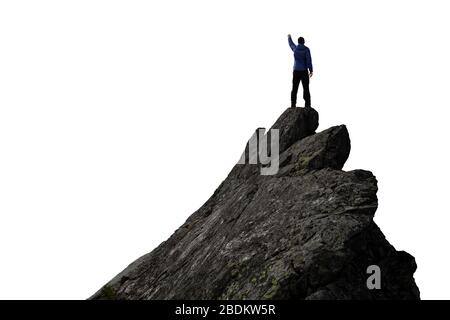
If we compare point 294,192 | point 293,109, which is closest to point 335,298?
point 294,192

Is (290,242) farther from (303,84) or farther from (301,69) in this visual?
(301,69)

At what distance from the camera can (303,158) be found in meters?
28.0

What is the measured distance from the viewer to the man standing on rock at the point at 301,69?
32844 millimetres

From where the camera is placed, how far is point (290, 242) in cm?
2311

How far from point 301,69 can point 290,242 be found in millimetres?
12951

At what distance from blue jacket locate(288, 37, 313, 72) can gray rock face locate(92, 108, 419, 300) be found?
9.11ft

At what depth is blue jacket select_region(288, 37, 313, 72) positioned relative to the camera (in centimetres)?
3284

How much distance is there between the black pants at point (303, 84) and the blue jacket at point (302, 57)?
0.28m

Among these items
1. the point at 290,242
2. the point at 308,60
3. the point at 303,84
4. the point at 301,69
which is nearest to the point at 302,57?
the point at 308,60

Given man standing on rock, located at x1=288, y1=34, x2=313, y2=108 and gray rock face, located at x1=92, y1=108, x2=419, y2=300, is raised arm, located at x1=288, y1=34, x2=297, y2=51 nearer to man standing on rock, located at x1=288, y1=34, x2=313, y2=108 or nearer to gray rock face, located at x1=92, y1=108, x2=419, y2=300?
man standing on rock, located at x1=288, y1=34, x2=313, y2=108

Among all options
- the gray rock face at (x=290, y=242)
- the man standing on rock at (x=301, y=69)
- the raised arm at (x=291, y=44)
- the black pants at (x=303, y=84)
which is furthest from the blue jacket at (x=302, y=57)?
the gray rock face at (x=290, y=242)

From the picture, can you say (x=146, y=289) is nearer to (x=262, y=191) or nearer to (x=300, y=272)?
Result: (x=262, y=191)

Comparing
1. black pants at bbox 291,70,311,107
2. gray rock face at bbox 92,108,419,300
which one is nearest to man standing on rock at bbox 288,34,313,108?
black pants at bbox 291,70,311,107
